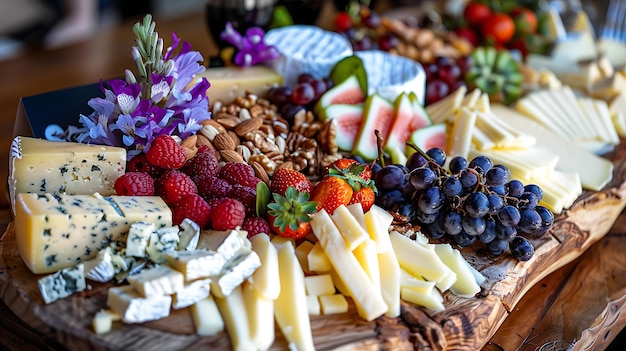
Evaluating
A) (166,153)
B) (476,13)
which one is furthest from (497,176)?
(476,13)

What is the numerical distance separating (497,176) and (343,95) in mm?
595

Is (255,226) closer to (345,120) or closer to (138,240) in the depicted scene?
(138,240)

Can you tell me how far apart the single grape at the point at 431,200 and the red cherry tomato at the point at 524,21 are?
5.25ft

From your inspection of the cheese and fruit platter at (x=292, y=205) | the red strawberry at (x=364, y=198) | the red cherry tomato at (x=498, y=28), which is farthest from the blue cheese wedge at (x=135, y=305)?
the red cherry tomato at (x=498, y=28)

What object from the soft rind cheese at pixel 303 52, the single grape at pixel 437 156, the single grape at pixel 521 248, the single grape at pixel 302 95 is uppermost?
the soft rind cheese at pixel 303 52

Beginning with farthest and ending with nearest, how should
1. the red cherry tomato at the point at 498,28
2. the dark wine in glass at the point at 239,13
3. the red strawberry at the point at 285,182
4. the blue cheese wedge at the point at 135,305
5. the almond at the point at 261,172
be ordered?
1. the red cherry tomato at the point at 498,28
2. the dark wine in glass at the point at 239,13
3. the almond at the point at 261,172
4. the red strawberry at the point at 285,182
5. the blue cheese wedge at the point at 135,305

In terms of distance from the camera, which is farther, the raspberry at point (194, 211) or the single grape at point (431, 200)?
the single grape at point (431, 200)

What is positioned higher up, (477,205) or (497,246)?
(477,205)

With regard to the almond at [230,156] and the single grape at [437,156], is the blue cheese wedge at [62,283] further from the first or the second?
the single grape at [437,156]

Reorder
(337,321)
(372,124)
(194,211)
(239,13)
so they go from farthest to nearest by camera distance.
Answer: (239,13), (372,124), (194,211), (337,321)

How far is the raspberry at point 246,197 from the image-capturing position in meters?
1.40

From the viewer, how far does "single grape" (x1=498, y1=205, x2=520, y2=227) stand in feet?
4.63

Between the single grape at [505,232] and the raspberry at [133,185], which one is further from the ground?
the raspberry at [133,185]

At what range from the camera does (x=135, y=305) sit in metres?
1.10
